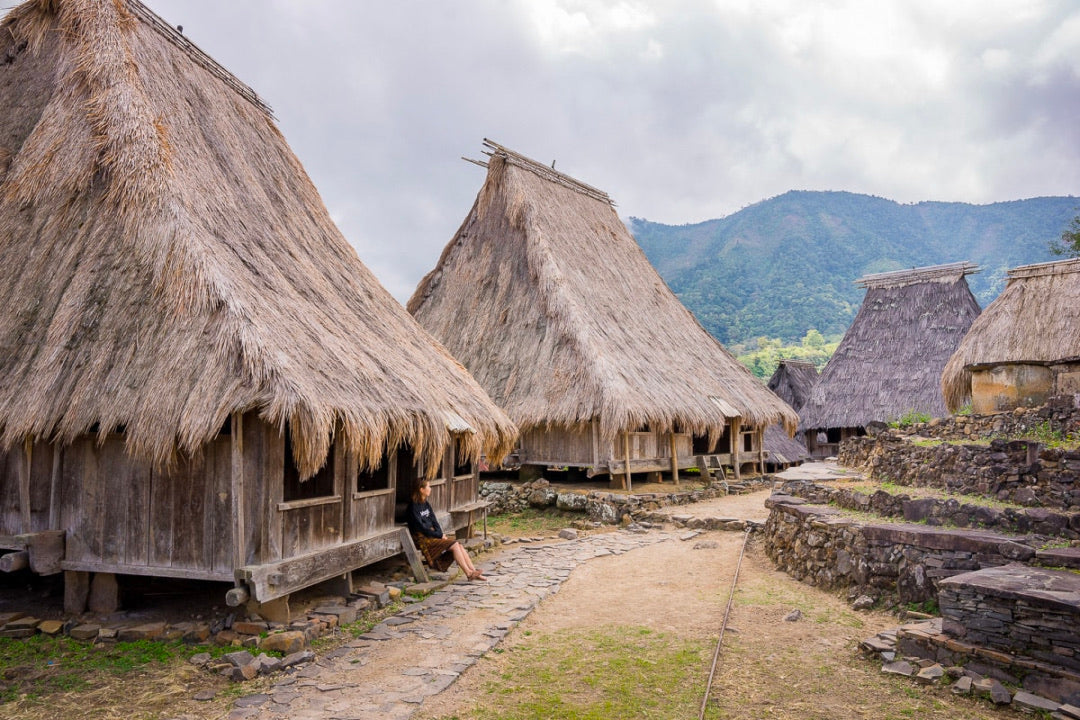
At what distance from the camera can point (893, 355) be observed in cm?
2541

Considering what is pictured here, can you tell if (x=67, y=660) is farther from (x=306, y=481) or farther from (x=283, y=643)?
(x=306, y=481)

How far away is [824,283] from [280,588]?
2676 inches

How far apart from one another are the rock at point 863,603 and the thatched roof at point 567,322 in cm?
703

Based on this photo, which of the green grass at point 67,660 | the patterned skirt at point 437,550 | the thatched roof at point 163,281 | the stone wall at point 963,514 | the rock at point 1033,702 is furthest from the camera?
the patterned skirt at point 437,550

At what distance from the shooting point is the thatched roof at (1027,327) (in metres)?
13.1

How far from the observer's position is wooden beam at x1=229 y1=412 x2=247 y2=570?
22.6 ft

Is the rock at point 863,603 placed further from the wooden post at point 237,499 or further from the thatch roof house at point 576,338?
the thatch roof house at point 576,338

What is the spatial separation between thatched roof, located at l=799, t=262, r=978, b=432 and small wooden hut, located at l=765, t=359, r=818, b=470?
0.99 meters

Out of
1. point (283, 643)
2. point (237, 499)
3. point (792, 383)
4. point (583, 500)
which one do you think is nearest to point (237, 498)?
point (237, 499)

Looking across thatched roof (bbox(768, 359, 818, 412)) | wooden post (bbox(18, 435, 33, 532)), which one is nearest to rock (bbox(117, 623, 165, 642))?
wooden post (bbox(18, 435, 33, 532))

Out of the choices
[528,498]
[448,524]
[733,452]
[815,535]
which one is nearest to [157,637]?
[448,524]

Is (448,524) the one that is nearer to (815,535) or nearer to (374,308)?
(374,308)

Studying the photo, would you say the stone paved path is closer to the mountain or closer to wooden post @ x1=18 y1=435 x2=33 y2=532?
wooden post @ x1=18 y1=435 x2=33 y2=532

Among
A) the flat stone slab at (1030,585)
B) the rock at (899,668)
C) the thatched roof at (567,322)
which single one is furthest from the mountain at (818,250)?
the rock at (899,668)
